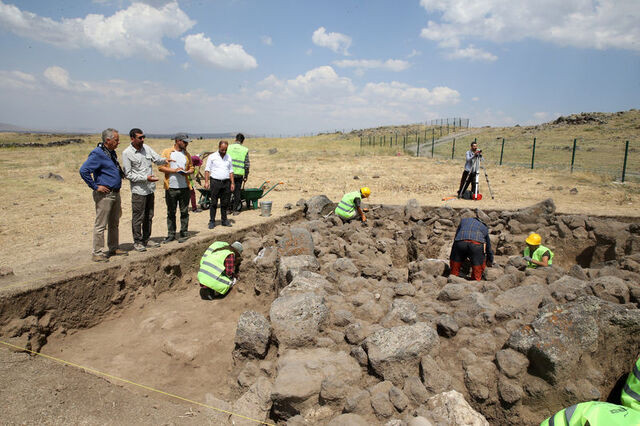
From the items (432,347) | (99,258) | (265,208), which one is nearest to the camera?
(432,347)

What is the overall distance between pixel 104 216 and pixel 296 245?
278cm

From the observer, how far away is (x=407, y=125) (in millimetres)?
67375

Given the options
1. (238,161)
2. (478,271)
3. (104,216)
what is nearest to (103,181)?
(104,216)

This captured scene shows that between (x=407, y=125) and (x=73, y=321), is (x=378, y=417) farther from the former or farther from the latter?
(x=407, y=125)

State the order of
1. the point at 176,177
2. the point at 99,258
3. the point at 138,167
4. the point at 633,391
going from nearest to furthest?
the point at 633,391, the point at 99,258, the point at 138,167, the point at 176,177

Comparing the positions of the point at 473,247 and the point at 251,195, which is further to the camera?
the point at 251,195

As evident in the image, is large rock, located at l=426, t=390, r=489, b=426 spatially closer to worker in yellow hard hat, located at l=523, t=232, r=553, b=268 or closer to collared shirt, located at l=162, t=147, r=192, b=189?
worker in yellow hard hat, located at l=523, t=232, r=553, b=268

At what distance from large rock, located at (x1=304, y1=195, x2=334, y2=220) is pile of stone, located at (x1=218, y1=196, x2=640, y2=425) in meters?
3.74

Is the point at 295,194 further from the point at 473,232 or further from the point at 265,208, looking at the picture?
the point at 473,232

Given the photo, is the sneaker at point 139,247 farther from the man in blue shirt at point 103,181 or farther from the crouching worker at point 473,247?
the crouching worker at point 473,247

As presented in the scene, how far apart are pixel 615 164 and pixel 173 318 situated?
18.9m

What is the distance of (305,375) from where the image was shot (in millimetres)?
3260

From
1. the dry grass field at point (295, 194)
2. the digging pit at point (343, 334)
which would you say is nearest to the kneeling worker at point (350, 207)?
the dry grass field at point (295, 194)

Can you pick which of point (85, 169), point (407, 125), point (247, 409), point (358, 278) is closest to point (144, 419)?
point (247, 409)
